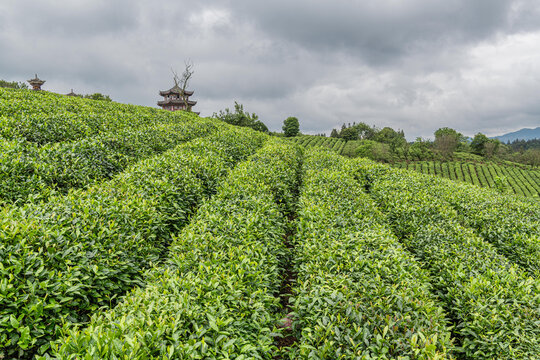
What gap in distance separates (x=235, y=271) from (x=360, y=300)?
2.15 metres

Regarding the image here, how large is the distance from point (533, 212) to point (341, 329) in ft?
38.7

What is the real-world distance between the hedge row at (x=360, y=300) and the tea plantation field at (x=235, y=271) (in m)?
0.03

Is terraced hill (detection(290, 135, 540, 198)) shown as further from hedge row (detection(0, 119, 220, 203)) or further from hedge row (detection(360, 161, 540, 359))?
hedge row (detection(360, 161, 540, 359))

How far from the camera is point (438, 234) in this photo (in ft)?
24.9

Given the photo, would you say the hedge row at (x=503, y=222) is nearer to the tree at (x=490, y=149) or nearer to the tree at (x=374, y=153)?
the tree at (x=374, y=153)

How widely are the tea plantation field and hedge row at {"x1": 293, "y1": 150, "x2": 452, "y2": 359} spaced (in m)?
0.03

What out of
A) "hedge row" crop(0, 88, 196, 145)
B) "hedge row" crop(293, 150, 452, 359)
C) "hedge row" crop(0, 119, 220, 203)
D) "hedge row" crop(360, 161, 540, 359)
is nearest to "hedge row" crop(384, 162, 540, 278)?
"hedge row" crop(360, 161, 540, 359)

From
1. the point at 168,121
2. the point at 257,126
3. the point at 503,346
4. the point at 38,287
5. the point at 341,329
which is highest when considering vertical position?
the point at 257,126

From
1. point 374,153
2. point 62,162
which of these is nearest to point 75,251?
point 62,162

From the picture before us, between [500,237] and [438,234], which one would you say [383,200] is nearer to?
[438,234]

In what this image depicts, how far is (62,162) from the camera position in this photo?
8.20 meters

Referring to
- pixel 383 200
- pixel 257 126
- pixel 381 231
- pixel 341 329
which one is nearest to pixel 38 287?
pixel 341 329

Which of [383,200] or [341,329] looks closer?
[341,329]

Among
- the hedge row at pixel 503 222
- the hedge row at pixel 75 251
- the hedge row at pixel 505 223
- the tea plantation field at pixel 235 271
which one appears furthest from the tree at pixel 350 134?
the hedge row at pixel 75 251
